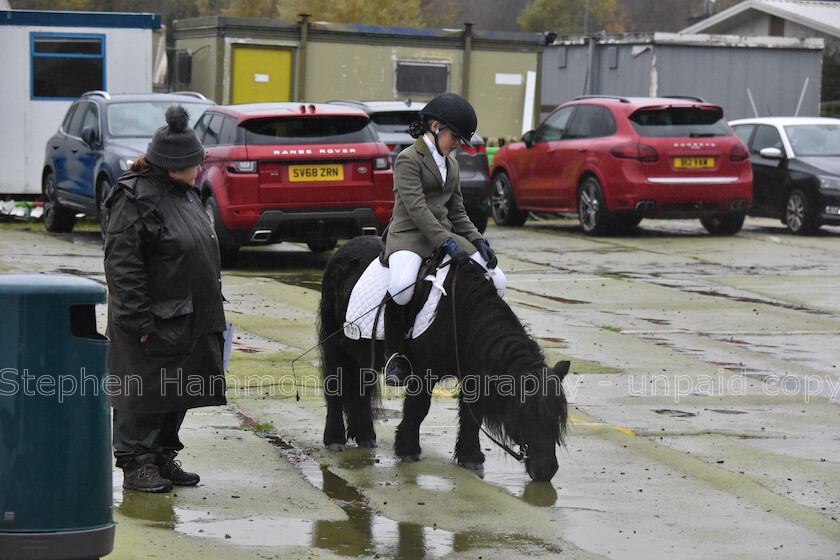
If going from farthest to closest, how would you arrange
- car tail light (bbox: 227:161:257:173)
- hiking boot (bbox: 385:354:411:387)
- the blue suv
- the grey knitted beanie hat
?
the blue suv, car tail light (bbox: 227:161:257:173), hiking boot (bbox: 385:354:411:387), the grey knitted beanie hat

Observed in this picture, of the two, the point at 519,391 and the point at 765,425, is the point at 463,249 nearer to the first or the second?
the point at 519,391

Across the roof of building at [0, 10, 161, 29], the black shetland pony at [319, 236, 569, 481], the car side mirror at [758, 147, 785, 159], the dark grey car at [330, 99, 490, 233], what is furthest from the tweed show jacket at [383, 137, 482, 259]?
the roof of building at [0, 10, 161, 29]

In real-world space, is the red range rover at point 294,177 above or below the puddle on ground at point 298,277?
above

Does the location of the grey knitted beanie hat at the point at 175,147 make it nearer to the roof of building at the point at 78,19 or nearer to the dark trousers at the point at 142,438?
the dark trousers at the point at 142,438

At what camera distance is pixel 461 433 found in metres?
6.46

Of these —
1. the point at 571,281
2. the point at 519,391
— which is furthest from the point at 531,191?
the point at 519,391

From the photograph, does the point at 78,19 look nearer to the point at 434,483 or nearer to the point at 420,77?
the point at 420,77

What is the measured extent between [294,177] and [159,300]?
26.6 ft

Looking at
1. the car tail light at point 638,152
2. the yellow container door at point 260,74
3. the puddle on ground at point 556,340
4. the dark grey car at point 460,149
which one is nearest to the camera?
the puddle on ground at point 556,340

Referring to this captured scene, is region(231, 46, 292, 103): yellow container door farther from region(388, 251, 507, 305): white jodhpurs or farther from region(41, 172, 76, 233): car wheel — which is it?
region(388, 251, 507, 305): white jodhpurs

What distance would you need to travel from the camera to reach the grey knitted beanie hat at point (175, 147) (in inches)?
224

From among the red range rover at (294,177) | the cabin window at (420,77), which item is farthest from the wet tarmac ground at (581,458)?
the cabin window at (420,77)

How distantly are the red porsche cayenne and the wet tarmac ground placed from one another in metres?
4.59

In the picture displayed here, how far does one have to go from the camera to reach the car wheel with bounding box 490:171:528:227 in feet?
64.1
